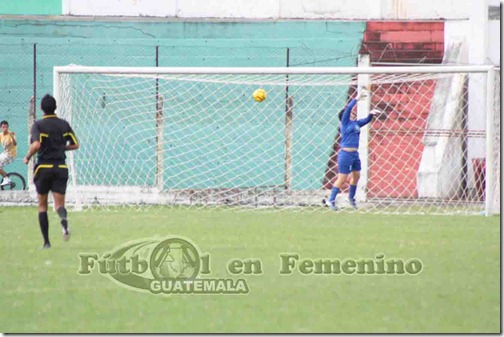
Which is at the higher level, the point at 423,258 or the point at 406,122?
the point at 406,122

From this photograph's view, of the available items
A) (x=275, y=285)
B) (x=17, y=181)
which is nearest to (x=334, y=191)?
(x=17, y=181)

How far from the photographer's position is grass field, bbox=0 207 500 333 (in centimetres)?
1066

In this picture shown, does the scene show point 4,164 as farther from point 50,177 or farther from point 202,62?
point 50,177

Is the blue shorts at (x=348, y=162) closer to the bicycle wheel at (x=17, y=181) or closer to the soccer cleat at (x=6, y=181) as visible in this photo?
the soccer cleat at (x=6, y=181)

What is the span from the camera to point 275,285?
12750 millimetres

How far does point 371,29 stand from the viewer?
29812 millimetres

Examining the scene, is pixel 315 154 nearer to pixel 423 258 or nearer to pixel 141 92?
pixel 141 92

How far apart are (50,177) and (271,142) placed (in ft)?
39.6

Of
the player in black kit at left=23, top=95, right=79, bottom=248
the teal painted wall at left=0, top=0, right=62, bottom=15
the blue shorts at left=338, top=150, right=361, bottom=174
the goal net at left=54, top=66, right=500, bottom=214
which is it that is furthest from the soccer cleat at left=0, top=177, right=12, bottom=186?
the player in black kit at left=23, top=95, right=79, bottom=248

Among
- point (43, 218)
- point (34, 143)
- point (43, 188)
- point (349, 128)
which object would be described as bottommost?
point (43, 218)

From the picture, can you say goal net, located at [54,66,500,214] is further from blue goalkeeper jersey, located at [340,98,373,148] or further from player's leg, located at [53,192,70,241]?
player's leg, located at [53,192,70,241]

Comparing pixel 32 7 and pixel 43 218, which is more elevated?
pixel 32 7

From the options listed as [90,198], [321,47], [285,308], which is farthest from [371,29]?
[285,308]

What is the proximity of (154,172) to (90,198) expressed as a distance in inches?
79.1
